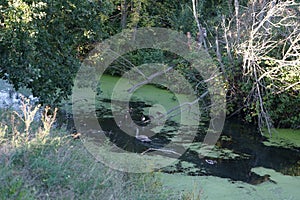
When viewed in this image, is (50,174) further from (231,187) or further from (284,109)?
(284,109)

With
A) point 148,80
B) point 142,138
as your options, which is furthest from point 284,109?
point 148,80

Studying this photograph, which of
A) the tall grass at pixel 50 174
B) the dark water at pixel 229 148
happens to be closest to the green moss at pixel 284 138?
the dark water at pixel 229 148

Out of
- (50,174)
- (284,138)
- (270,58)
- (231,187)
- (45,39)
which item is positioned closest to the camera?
(50,174)

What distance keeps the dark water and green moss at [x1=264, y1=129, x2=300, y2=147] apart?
0.18 meters

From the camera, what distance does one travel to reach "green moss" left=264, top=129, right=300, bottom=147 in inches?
329

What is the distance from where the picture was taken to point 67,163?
410 cm

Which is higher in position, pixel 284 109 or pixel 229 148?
pixel 284 109

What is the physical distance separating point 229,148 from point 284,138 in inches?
55.1

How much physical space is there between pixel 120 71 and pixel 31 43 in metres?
6.55

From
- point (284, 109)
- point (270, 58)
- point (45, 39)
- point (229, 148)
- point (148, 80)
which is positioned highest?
point (270, 58)

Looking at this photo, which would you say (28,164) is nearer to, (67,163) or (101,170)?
(67,163)

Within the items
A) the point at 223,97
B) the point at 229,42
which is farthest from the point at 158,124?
the point at 229,42

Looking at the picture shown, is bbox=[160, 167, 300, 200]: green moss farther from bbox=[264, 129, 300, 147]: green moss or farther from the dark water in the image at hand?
bbox=[264, 129, 300, 147]: green moss

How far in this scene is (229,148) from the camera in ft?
26.5
